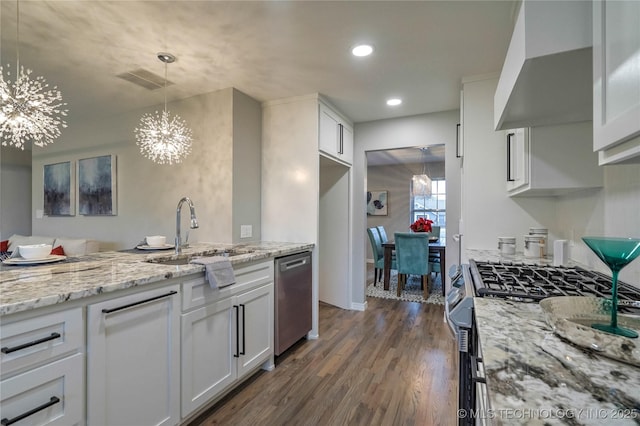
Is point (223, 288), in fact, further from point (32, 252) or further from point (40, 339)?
point (32, 252)

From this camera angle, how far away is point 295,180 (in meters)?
3.06

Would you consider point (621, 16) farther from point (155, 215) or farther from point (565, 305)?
point (155, 215)

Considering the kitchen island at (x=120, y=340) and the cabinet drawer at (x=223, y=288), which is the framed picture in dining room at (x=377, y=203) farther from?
the kitchen island at (x=120, y=340)

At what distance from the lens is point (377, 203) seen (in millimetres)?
7520

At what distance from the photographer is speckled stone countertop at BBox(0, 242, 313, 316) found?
1.04 metres

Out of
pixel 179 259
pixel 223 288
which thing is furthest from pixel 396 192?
pixel 223 288

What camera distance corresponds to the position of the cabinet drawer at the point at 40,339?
3.17 feet

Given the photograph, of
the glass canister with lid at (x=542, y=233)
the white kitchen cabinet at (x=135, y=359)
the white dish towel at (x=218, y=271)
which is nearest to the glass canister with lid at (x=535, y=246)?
the glass canister with lid at (x=542, y=233)

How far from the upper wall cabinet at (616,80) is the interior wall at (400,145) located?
274cm

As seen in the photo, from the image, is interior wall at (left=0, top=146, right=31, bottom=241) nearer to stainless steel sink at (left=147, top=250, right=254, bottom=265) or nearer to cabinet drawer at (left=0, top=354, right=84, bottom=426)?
stainless steel sink at (left=147, top=250, right=254, bottom=265)

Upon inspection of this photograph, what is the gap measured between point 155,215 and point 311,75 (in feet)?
7.40

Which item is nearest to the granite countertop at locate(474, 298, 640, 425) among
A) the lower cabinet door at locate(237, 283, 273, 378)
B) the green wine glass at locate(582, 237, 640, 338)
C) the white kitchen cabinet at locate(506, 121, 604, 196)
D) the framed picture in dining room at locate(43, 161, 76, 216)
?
the green wine glass at locate(582, 237, 640, 338)

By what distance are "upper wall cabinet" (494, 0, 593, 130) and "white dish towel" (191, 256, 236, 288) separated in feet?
5.40

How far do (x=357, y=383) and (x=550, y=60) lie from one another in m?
2.12
